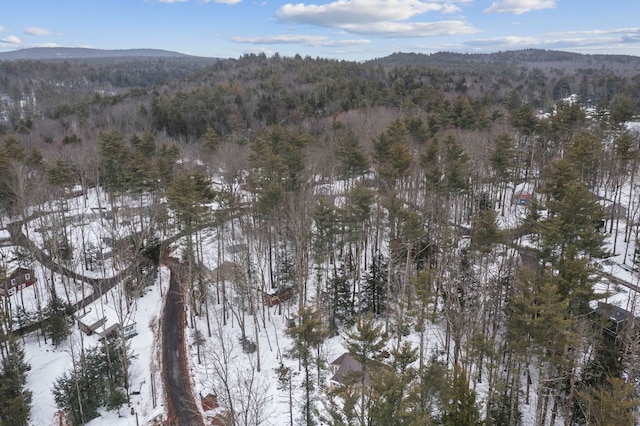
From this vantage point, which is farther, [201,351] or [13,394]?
[201,351]

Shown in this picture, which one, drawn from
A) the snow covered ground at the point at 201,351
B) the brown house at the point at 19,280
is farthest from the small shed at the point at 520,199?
the brown house at the point at 19,280

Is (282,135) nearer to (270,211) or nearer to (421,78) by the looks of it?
(270,211)

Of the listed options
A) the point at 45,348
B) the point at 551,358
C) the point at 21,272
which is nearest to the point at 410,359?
the point at 551,358

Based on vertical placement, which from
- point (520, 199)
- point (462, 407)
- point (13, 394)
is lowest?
point (13, 394)

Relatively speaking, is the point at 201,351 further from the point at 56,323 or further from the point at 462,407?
the point at 462,407

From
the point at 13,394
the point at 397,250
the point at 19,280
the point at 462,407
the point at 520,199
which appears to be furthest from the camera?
the point at 520,199

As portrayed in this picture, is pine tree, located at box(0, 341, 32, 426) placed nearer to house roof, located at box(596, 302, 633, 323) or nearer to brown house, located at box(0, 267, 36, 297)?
brown house, located at box(0, 267, 36, 297)

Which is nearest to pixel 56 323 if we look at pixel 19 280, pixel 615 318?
Answer: pixel 19 280

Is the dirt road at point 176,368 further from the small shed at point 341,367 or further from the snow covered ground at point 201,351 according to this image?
the small shed at point 341,367

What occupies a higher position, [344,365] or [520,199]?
[520,199]
